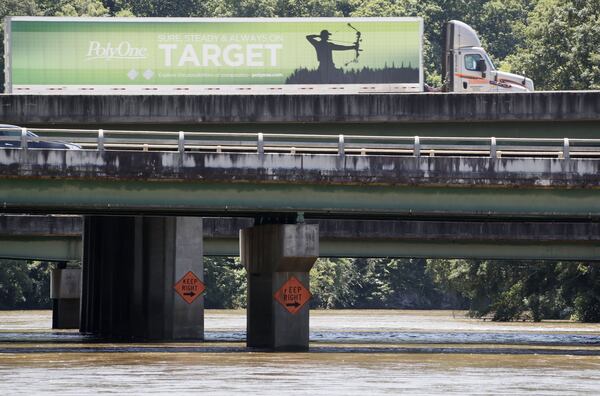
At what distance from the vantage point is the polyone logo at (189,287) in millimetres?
61781

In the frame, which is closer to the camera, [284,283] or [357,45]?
[284,283]

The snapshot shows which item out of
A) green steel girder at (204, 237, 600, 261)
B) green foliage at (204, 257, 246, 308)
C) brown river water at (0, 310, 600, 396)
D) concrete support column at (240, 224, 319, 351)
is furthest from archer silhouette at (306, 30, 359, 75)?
green foliage at (204, 257, 246, 308)

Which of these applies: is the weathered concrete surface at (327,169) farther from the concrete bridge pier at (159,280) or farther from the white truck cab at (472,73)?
the white truck cab at (472,73)

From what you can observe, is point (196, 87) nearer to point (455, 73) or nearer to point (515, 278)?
point (455, 73)

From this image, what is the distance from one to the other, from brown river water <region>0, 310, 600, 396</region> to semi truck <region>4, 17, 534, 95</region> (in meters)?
9.88

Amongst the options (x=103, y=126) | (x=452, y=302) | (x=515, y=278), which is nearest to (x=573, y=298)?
(x=515, y=278)

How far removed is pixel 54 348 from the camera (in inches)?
2147

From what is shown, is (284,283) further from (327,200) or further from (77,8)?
(77,8)

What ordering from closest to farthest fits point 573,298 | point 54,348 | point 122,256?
point 54,348 → point 122,256 → point 573,298

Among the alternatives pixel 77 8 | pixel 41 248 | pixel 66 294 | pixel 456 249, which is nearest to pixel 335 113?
pixel 456 249

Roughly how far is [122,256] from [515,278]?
37897 mm

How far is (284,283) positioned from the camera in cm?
5169

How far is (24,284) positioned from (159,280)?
2874 inches

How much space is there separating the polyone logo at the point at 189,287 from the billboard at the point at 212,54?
24.6 feet
